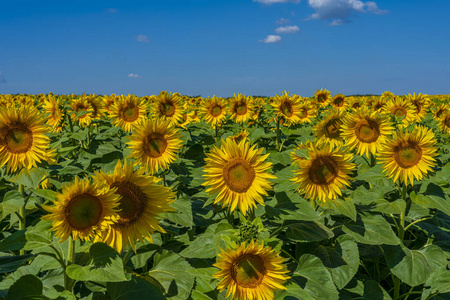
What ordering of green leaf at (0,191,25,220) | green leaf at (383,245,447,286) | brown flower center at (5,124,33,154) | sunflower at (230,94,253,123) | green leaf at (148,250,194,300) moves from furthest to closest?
1. sunflower at (230,94,253,123)
2. green leaf at (383,245,447,286)
3. brown flower center at (5,124,33,154)
4. green leaf at (0,191,25,220)
5. green leaf at (148,250,194,300)

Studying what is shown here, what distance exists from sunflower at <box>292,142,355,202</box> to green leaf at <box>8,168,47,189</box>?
2.25m

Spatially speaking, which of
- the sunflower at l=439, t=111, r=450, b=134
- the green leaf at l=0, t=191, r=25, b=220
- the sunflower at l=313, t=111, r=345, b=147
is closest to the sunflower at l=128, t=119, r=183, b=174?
the green leaf at l=0, t=191, r=25, b=220

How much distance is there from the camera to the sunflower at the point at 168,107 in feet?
19.4

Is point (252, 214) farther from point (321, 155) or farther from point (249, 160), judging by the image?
point (321, 155)

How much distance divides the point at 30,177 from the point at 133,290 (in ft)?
5.30

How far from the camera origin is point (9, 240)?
223 cm

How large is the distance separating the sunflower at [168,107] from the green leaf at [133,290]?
374cm

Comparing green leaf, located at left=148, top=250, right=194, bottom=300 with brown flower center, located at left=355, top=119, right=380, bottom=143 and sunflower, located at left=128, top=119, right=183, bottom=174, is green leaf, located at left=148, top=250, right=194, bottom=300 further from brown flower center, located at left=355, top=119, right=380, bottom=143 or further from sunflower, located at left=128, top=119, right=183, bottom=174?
brown flower center, located at left=355, top=119, right=380, bottom=143

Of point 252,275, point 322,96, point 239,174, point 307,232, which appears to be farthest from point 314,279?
point 322,96

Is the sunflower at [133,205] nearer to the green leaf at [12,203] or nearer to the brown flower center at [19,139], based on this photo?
the green leaf at [12,203]

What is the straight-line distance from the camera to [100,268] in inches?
84.9

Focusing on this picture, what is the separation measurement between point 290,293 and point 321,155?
1454mm

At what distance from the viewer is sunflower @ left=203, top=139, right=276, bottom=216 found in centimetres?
320

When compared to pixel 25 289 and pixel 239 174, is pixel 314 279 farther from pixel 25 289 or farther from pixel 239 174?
pixel 25 289
